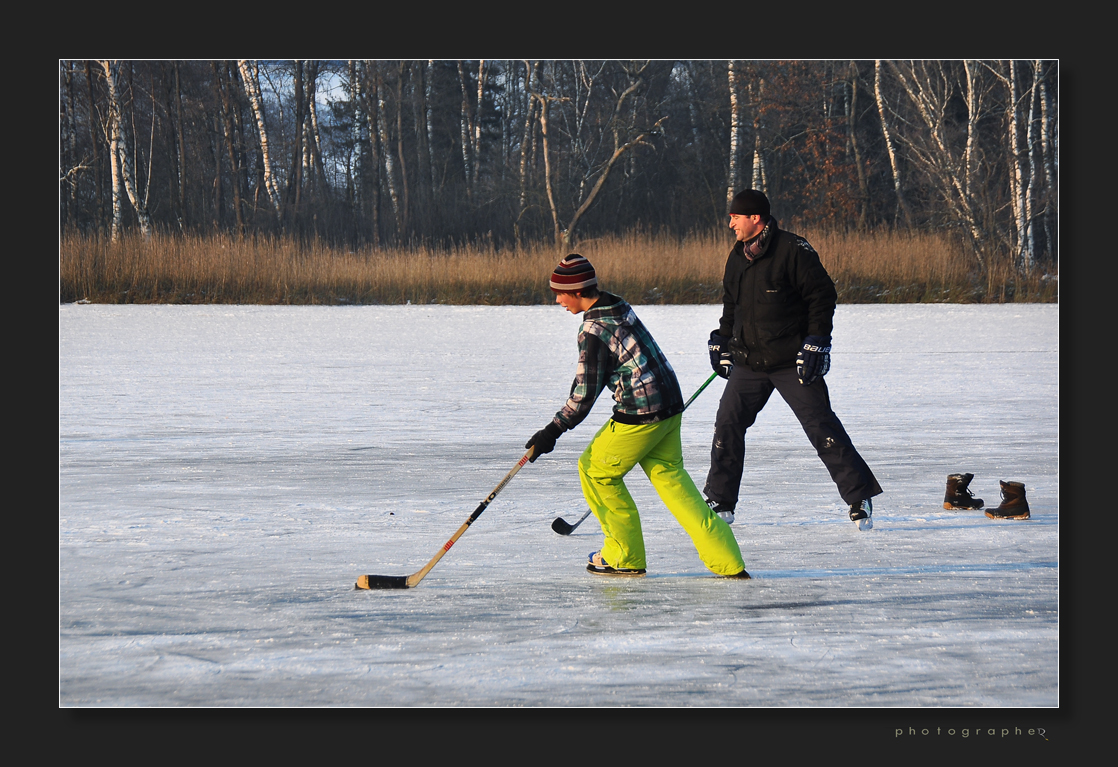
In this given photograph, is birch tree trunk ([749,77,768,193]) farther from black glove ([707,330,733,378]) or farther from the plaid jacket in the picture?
the plaid jacket

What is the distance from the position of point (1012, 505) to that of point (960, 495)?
225 millimetres

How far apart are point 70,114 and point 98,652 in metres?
24.6

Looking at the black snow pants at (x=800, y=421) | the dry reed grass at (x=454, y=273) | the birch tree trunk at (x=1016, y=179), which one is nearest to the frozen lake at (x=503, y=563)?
the black snow pants at (x=800, y=421)

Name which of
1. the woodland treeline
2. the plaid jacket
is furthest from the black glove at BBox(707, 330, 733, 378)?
the woodland treeline

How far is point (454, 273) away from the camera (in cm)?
1831

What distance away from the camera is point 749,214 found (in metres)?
4.43

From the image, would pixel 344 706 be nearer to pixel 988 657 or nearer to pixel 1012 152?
pixel 988 657

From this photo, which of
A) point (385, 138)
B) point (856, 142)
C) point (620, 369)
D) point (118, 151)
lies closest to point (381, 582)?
point (620, 369)

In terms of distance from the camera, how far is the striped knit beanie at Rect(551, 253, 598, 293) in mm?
3562

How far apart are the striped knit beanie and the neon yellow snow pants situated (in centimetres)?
49

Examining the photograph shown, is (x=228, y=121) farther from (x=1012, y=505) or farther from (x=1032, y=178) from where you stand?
(x=1012, y=505)

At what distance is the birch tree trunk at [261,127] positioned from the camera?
90.2 feet

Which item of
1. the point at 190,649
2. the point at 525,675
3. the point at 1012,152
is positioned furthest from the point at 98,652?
the point at 1012,152

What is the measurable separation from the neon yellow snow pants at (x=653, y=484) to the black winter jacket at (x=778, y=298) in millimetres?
913
